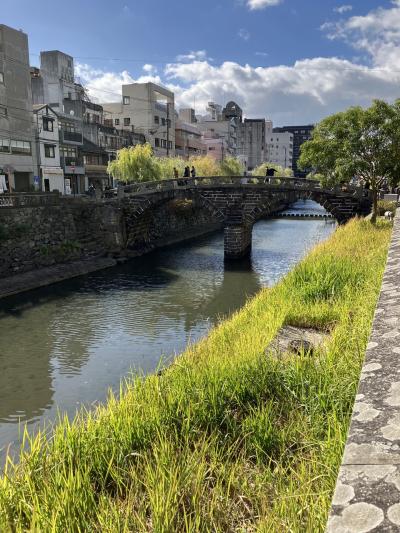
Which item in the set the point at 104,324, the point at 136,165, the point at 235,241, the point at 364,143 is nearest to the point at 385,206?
the point at 364,143

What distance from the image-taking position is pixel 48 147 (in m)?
43.7

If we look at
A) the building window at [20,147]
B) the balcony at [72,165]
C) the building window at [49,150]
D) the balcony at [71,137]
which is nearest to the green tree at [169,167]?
the balcony at [72,165]

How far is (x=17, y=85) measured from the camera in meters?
39.1

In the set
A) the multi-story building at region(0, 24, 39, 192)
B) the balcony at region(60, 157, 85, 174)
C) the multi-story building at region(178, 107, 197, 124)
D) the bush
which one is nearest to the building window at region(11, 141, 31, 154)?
the multi-story building at region(0, 24, 39, 192)

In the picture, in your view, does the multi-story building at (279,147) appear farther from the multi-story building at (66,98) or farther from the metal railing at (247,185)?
the metal railing at (247,185)

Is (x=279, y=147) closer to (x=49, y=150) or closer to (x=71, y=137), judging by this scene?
(x=71, y=137)

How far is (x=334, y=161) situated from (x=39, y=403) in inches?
799

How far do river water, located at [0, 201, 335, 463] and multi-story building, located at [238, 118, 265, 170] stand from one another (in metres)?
99.1

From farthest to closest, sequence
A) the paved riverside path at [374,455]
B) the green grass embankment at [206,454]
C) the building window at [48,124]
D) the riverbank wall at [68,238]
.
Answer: the building window at [48,124]
the riverbank wall at [68,238]
the green grass embankment at [206,454]
the paved riverside path at [374,455]

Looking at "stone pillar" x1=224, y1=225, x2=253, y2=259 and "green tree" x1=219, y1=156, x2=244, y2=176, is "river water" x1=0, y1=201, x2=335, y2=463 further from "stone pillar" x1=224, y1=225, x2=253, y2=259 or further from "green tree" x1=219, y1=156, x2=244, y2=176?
"green tree" x1=219, y1=156, x2=244, y2=176

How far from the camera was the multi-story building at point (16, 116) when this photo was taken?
37.7m

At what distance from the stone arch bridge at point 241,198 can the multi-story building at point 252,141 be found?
9584 centimetres

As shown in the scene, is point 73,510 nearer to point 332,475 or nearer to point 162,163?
point 332,475

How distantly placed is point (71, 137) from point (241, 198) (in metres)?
23.1
